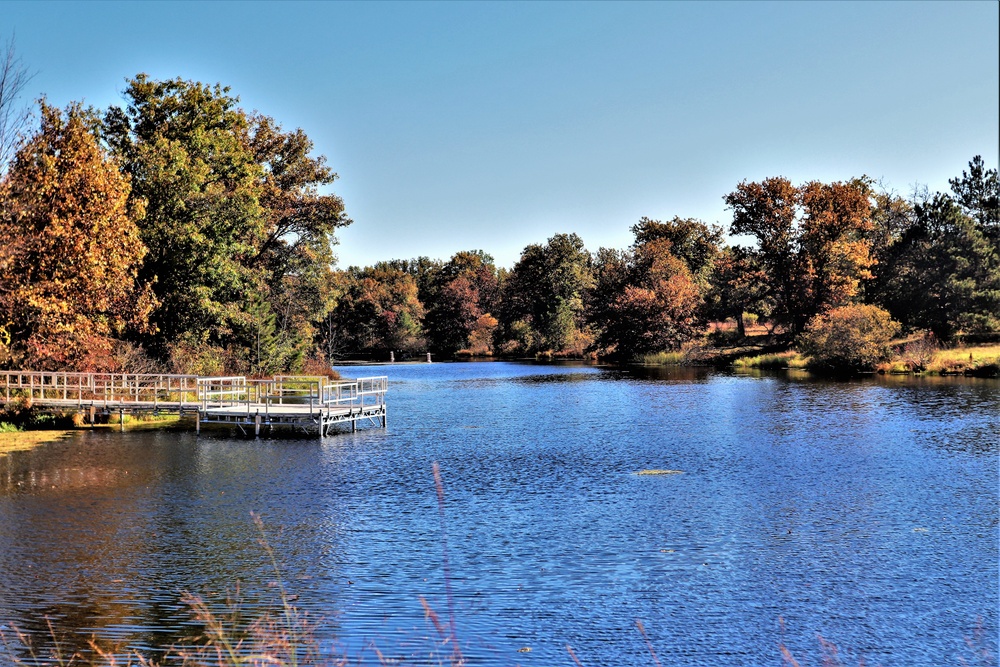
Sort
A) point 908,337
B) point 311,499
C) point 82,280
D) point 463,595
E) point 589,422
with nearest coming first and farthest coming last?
point 463,595 < point 311,499 < point 82,280 < point 589,422 < point 908,337

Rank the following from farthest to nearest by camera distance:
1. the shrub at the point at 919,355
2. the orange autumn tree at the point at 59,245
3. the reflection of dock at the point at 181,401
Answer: the shrub at the point at 919,355 < the reflection of dock at the point at 181,401 < the orange autumn tree at the point at 59,245

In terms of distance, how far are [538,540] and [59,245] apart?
1189 inches

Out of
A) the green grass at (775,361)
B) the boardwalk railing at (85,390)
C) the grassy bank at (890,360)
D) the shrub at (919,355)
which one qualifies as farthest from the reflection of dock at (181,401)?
the green grass at (775,361)

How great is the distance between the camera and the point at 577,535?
21.1 metres

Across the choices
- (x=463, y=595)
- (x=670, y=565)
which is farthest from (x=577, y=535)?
(x=463, y=595)

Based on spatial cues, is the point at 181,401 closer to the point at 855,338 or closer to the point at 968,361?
the point at 855,338

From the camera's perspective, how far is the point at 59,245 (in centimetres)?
4009

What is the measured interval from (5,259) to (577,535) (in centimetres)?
2759

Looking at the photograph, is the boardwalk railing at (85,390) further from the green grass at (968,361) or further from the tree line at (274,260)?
the green grass at (968,361)

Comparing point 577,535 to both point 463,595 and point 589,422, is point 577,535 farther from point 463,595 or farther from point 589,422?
point 589,422

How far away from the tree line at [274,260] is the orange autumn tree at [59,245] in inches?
4.1

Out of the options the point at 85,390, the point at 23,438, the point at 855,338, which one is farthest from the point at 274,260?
the point at 855,338

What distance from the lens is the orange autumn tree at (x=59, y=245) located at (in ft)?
127

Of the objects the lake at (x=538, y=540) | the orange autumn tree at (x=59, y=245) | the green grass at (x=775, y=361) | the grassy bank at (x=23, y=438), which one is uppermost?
the orange autumn tree at (x=59, y=245)
